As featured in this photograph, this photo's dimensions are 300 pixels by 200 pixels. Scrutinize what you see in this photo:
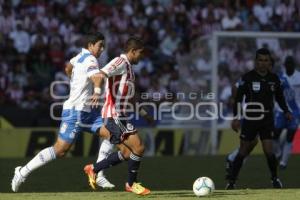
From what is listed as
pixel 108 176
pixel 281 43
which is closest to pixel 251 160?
pixel 281 43

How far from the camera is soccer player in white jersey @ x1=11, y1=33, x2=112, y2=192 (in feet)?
37.2

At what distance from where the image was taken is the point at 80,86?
38.6 feet

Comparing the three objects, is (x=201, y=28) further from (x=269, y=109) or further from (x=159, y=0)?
(x=269, y=109)

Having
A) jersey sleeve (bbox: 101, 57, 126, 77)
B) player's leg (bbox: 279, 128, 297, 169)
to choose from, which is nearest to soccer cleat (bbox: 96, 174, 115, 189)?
jersey sleeve (bbox: 101, 57, 126, 77)

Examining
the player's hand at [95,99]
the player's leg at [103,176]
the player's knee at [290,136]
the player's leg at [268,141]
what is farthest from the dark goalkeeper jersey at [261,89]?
the player's knee at [290,136]

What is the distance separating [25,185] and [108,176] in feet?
7.37

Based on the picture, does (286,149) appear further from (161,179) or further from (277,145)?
(161,179)

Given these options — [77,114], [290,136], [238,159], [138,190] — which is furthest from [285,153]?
[138,190]

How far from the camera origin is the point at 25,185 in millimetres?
12977

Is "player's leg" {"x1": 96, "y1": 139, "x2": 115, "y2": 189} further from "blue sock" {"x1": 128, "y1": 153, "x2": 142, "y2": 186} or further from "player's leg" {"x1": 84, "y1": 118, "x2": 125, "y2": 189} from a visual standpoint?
"blue sock" {"x1": 128, "y1": 153, "x2": 142, "y2": 186}

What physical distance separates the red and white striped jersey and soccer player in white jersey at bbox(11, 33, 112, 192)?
0.92ft

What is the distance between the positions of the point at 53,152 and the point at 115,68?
4.90ft

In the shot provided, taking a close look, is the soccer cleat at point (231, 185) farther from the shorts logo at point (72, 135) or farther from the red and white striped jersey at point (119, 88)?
the shorts logo at point (72, 135)

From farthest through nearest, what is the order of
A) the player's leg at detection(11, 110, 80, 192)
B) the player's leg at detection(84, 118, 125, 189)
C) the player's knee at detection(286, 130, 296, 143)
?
the player's knee at detection(286, 130, 296, 143), the player's leg at detection(11, 110, 80, 192), the player's leg at detection(84, 118, 125, 189)
